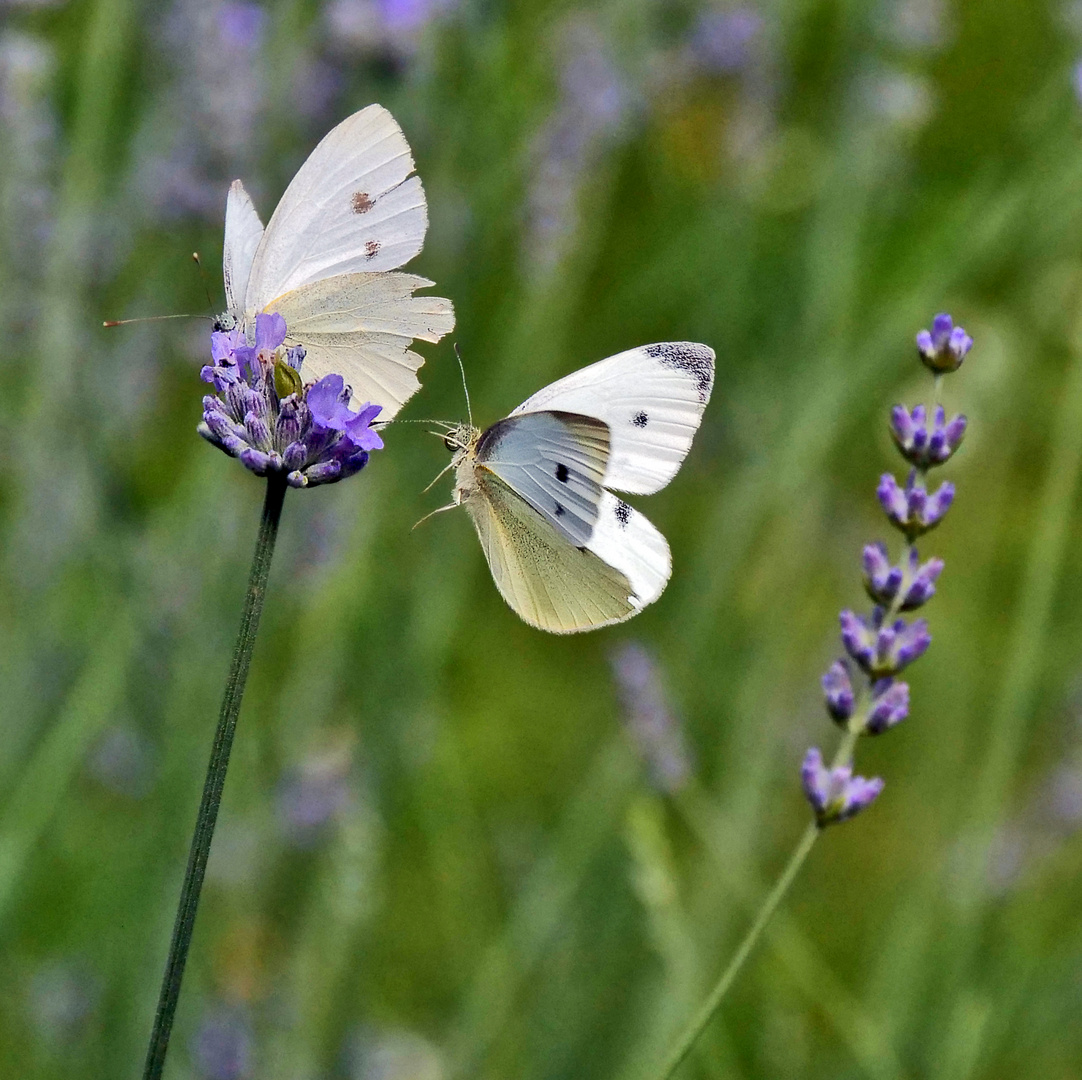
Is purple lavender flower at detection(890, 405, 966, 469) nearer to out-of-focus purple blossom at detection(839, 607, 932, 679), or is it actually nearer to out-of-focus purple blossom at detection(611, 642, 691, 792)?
out-of-focus purple blossom at detection(839, 607, 932, 679)

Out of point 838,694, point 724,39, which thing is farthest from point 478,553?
point 838,694

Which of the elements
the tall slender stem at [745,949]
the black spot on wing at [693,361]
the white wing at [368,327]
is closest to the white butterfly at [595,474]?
the black spot on wing at [693,361]

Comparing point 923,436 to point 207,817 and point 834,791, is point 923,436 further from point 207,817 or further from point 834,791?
point 207,817

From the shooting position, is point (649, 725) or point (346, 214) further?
point (649, 725)

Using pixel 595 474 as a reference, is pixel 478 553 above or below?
below

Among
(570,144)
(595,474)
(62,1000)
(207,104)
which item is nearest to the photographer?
(595,474)

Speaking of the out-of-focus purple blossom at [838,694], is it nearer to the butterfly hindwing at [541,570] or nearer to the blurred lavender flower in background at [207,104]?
the butterfly hindwing at [541,570]
